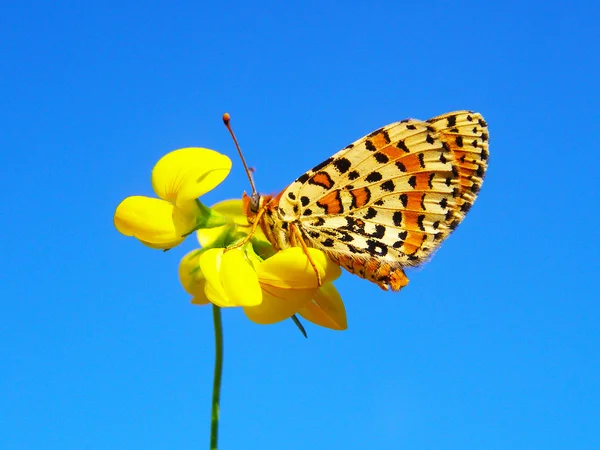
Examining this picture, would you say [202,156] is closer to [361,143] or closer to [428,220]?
[361,143]

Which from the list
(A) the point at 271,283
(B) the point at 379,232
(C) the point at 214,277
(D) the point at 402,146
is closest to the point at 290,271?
(A) the point at 271,283

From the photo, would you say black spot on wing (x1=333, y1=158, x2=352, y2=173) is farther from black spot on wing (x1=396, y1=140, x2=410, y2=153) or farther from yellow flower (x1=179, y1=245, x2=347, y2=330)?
yellow flower (x1=179, y1=245, x2=347, y2=330)

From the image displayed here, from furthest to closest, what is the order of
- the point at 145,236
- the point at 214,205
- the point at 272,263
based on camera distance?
the point at 214,205
the point at 145,236
the point at 272,263

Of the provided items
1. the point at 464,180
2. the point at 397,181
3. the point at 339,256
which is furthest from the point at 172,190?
the point at 464,180

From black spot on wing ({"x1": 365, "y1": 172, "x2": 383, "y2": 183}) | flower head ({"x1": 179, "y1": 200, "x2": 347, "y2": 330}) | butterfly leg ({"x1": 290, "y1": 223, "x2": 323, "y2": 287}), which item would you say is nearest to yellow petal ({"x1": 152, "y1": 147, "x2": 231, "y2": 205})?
flower head ({"x1": 179, "y1": 200, "x2": 347, "y2": 330})

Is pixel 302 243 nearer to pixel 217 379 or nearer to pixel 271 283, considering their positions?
pixel 271 283

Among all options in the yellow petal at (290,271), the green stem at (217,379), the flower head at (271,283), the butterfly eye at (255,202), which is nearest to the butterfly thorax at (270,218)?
the butterfly eye at (255,202)
